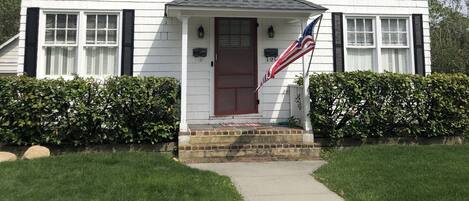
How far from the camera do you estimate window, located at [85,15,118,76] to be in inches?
316

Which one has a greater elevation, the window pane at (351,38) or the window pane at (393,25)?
the window pane at (393,25)

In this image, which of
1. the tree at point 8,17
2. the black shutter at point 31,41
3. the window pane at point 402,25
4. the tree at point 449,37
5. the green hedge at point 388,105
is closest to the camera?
the green hedge at point 388,105

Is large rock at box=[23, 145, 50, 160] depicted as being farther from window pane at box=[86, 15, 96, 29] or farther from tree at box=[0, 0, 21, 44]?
tree at box=[0, 0, 21, 44]

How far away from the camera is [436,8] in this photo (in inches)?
1083

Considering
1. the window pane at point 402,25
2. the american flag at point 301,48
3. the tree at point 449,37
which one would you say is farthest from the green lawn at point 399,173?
the tree at point 449,37

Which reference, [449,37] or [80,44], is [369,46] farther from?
[449,37]

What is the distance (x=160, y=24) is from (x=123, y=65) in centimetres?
115

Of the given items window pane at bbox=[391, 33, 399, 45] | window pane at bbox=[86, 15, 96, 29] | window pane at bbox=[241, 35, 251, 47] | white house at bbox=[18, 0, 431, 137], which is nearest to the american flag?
white house at bbox=[18, 0, 431, 137]

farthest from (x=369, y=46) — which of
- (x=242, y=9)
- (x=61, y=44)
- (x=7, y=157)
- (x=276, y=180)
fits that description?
(x=7, y=157)

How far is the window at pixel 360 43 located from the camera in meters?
8.73

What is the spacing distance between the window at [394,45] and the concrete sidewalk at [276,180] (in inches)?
144

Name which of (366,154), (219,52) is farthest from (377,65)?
(219,52)

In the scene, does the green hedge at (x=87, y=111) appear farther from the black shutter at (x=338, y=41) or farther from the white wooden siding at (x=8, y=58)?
the white wooden siding at (x=8, y=58)

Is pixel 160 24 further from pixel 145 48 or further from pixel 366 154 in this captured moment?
pixel 366 154
